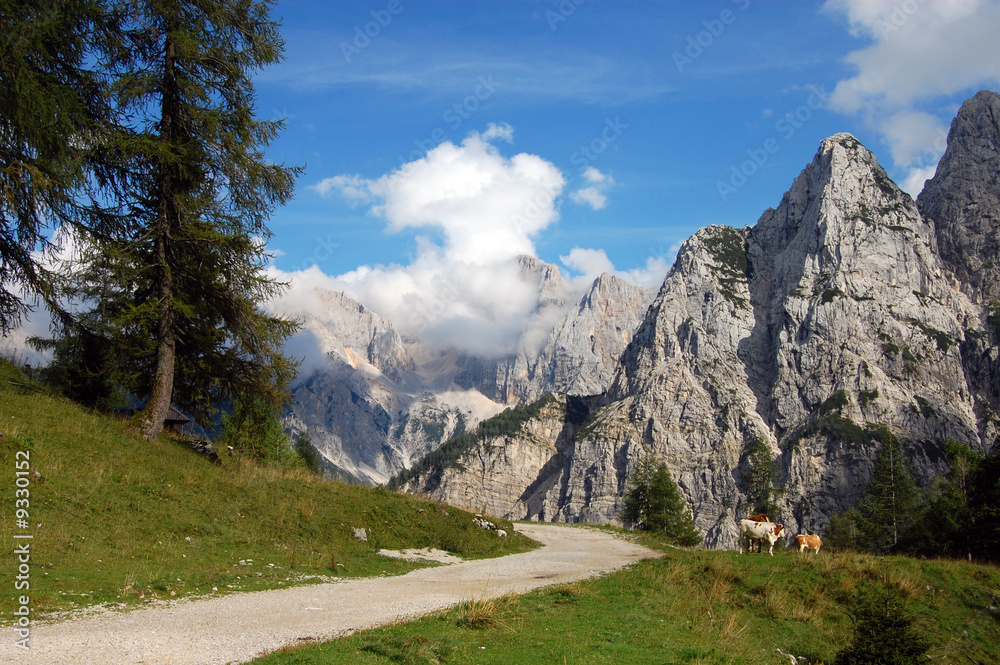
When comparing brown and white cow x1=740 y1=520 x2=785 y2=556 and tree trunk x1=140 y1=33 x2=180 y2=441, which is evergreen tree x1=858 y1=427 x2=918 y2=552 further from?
tree trunk x1=140 y1=33 x2=180 y2=441

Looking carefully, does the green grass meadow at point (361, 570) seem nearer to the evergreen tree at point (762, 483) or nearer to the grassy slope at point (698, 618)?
the grassy slope at point (698, 618)

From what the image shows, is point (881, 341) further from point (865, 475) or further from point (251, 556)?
point (251, 556)

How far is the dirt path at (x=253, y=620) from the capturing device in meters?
8.02

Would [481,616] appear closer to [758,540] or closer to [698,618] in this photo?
[698,618]

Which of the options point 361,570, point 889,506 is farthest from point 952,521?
point 361,570

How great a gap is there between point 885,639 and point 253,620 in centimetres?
1170

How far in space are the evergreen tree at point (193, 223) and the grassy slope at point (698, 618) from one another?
1331 cm

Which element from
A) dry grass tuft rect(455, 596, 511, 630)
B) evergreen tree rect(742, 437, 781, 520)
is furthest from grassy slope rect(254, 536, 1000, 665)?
evergreen tree rect(742, 437, 781, 520)

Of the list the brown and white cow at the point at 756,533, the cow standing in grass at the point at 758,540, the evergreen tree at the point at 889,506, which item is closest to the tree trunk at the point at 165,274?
the brown and white cow at the point at 756,533

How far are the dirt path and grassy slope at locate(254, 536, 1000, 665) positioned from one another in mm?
883

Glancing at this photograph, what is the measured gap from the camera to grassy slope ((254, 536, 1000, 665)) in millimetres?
9508

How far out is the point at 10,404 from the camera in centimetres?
1725

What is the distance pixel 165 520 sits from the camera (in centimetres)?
1540

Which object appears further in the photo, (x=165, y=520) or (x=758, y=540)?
(x=758, y=540)
